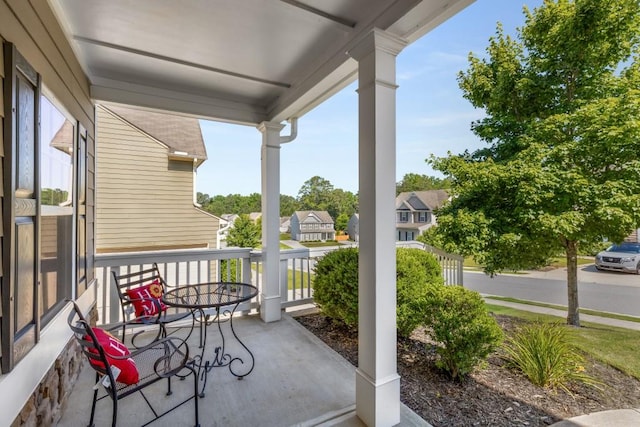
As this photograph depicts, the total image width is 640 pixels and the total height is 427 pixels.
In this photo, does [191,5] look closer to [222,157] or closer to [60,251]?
[60,251]

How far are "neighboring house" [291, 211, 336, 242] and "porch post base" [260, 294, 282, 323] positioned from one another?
59.1ft

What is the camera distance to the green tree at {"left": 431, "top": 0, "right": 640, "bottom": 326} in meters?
3.66

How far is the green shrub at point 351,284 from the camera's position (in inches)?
128

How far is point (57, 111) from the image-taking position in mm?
1981

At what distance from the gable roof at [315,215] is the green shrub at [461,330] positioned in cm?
2016

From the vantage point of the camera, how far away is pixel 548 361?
7.98 ft

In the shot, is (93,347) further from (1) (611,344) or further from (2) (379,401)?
(1) (611,344)

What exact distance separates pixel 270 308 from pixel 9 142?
3.17 metres

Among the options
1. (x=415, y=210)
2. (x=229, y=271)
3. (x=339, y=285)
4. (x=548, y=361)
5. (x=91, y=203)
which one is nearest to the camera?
(x=548, y=361)

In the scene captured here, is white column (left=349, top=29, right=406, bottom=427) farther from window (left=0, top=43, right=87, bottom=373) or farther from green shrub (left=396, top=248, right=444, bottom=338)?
window (left=0, top=43, right=87, bottom=373)

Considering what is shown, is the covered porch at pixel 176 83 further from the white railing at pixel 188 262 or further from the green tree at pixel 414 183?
the green tree at pixel 414 183

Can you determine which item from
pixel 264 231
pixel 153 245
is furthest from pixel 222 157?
pixel 264 231

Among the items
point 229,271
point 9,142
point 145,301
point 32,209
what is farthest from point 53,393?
point 229,271

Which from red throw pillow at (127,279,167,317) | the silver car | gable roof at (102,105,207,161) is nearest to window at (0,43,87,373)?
red throw pillow at (127,279,167,317)
